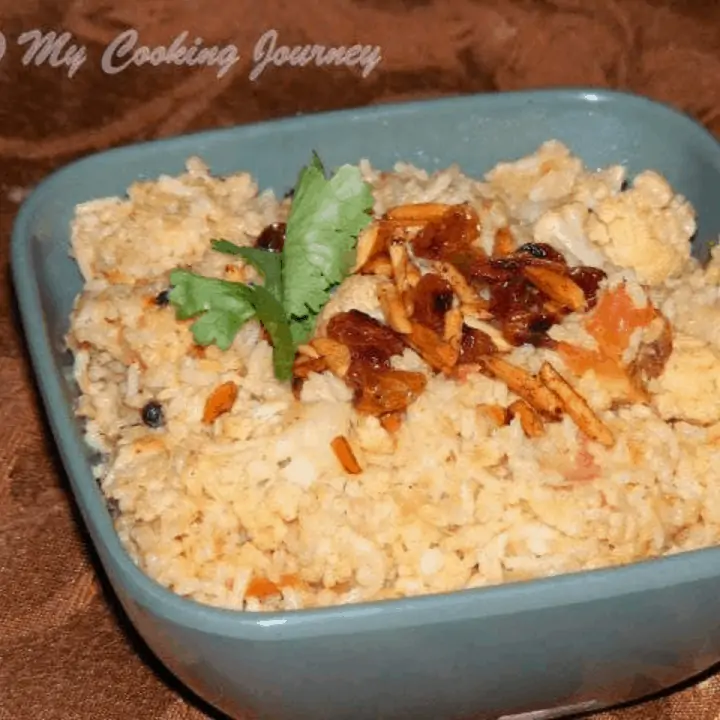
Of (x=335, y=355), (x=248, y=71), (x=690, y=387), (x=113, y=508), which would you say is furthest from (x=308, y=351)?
(x=248, y=71)

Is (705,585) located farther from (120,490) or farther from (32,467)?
(32,467)

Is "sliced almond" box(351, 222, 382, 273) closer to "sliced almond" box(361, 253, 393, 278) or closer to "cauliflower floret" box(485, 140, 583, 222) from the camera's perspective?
"sliced almond" box(361, 253, 393, 278)

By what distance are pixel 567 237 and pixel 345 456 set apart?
39 cm

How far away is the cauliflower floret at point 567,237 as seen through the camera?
4.71 ft

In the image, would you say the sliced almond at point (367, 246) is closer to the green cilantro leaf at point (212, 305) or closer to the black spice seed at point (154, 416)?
the green cilantro leaf at point (212, 305)

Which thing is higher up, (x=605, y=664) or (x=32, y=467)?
(x=605, y=664)

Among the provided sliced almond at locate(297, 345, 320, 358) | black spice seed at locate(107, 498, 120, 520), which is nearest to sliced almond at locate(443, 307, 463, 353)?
sliced almond at locate(297, 345, 320, 358)

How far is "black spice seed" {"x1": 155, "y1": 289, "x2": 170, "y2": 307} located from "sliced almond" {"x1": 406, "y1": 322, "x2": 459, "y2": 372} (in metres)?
0.26

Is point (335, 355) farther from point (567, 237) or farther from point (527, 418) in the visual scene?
point (567, 237)

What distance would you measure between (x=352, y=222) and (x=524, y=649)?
1.58ft

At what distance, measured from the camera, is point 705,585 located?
3.81ft

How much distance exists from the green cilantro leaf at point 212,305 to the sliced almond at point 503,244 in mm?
271

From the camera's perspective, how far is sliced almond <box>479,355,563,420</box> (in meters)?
1.27

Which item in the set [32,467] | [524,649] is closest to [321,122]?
[32,467]
